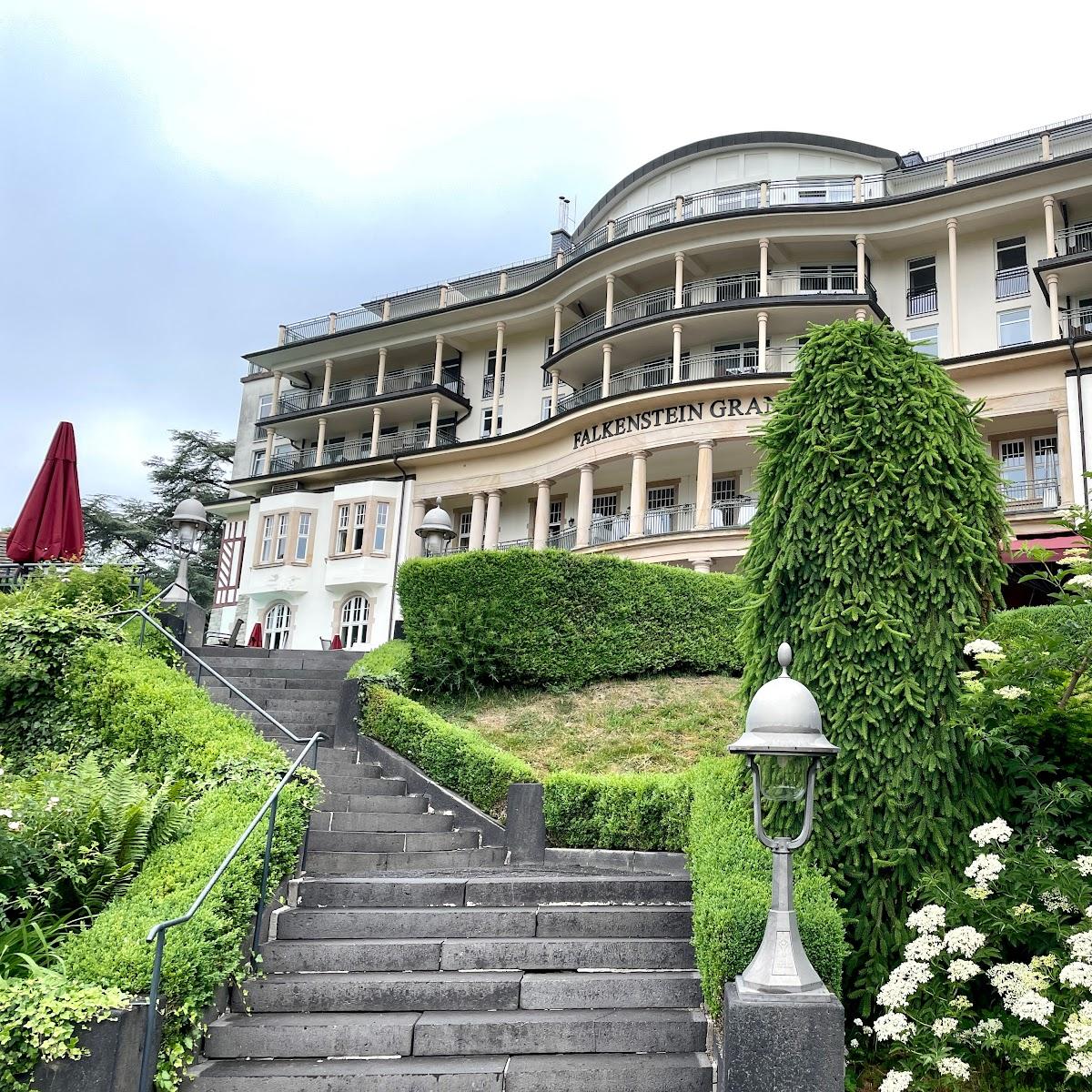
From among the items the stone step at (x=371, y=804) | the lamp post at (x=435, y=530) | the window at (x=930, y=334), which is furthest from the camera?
the window at (x=930, y=334)

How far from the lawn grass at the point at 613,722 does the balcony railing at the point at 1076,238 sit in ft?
64.3

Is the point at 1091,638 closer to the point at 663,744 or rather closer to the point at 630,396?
the point at 663,744

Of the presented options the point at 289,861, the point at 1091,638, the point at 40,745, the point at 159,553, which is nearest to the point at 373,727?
the point at 40,745

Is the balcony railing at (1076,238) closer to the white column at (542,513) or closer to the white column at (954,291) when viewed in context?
the white column at (954,291)

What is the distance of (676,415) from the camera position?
28703mm

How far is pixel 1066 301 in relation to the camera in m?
27.6

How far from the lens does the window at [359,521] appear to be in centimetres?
3712

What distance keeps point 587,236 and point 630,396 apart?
38.3ft

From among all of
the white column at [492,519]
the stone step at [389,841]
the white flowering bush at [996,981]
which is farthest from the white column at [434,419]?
the white flowering bush at [996,981]

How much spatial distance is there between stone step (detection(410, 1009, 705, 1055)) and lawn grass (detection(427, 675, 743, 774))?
6191mm

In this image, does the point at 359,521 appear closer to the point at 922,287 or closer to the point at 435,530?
the point at 435,530

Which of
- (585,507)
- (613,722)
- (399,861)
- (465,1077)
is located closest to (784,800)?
(465,1077)

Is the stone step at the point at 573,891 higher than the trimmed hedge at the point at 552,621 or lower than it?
lower

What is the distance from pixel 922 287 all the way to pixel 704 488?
10.5 meters
